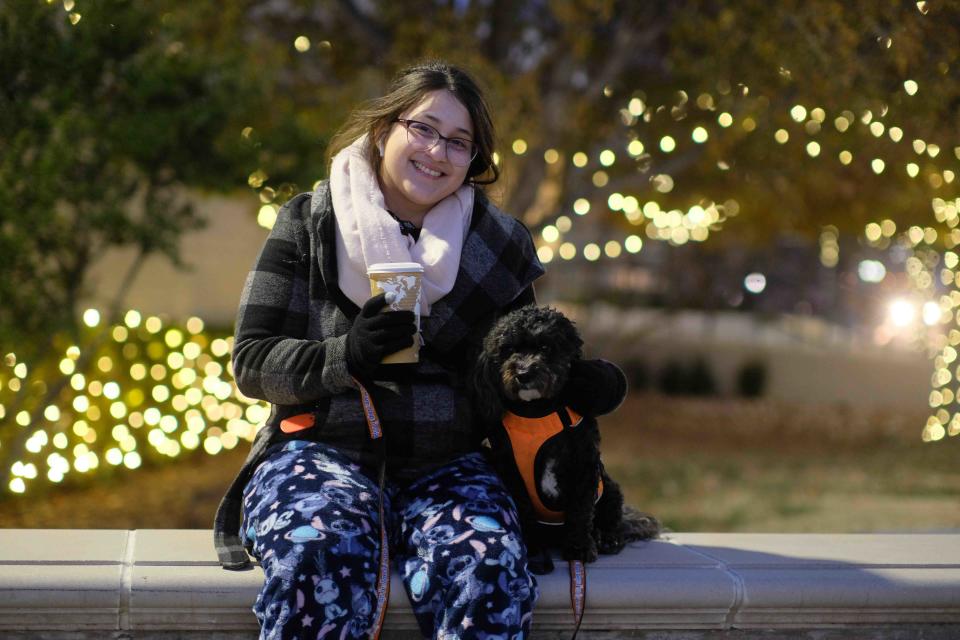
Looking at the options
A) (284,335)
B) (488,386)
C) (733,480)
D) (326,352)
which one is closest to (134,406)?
(284,335)

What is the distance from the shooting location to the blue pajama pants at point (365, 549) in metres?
2.29

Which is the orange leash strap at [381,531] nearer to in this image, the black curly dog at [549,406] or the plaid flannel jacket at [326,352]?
the plaid flannel jacket at [326,352]

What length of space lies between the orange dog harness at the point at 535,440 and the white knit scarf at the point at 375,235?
1.37 ft

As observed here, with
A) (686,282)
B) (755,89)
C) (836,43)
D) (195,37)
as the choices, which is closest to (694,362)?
(686,282)

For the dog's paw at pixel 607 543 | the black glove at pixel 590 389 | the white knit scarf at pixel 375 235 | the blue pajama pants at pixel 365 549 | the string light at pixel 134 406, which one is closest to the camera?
the blue pajama pants at pixel 365 549

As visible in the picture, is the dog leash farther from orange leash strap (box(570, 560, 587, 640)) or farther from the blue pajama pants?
the blue pajama pants

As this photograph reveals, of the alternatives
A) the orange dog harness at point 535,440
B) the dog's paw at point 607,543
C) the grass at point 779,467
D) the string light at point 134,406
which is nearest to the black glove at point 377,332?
the orange dog harness at point 535,440

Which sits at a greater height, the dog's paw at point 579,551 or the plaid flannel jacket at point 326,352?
the plaid flannel jacket at point 326,352

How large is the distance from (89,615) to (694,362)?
42.0 feet

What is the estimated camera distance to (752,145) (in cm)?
757

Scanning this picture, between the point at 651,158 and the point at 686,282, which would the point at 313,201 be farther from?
the point at 686,282

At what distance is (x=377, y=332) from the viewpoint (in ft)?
8.01

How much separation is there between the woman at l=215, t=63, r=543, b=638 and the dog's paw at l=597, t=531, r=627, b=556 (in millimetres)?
416

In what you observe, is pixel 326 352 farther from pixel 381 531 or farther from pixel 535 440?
pixel 535 440
